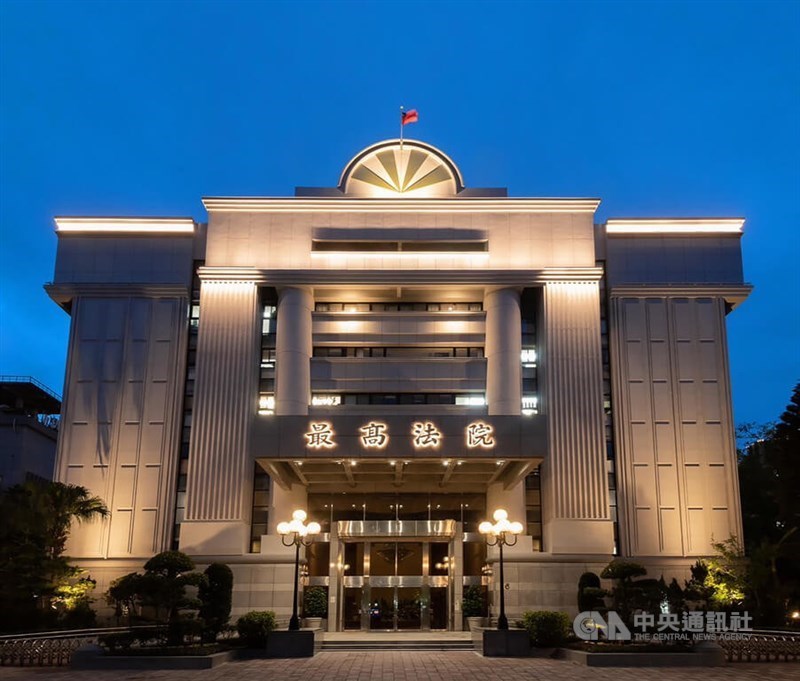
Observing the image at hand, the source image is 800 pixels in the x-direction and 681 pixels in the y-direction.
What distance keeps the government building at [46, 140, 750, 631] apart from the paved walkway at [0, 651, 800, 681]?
9.29 m

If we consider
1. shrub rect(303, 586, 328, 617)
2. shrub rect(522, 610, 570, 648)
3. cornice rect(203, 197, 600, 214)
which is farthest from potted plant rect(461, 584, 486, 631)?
cornice rect(203, 197, 600, 214)

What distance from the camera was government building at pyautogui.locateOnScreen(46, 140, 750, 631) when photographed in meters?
32.5

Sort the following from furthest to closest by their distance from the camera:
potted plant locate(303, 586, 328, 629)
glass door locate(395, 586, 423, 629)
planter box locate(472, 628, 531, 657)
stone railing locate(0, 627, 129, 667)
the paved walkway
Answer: glass door locate(395, 586, 423, 629), potted plant locate(303, 586, 328, 629), planter box locate(472, 628, 531, 657), stone railing locate(0, 627, 129, 667), the paved walkway

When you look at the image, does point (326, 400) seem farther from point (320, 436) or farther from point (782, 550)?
point (782, 550)

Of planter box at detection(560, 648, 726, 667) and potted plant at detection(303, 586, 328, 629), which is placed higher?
potted plant at detection(303, 586, 328, 629)

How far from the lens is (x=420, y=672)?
64.6 feet

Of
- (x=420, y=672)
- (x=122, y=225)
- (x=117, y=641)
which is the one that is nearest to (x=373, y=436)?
(x=420, y=672)

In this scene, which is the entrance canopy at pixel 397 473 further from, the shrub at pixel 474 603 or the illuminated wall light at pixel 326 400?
the shrub at pixel 474 603

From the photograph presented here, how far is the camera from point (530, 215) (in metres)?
35.8

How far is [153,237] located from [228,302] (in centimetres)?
503

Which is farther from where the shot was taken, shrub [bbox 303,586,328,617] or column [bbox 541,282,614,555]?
shrub [bbox 303,586,328,617]

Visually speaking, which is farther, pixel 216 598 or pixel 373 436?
pixel 373 436

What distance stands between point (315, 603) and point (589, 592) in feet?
36.7

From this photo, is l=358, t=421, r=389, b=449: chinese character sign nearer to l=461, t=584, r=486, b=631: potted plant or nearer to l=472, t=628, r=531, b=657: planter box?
l=472, t=628, r=531, b=657: planter box
